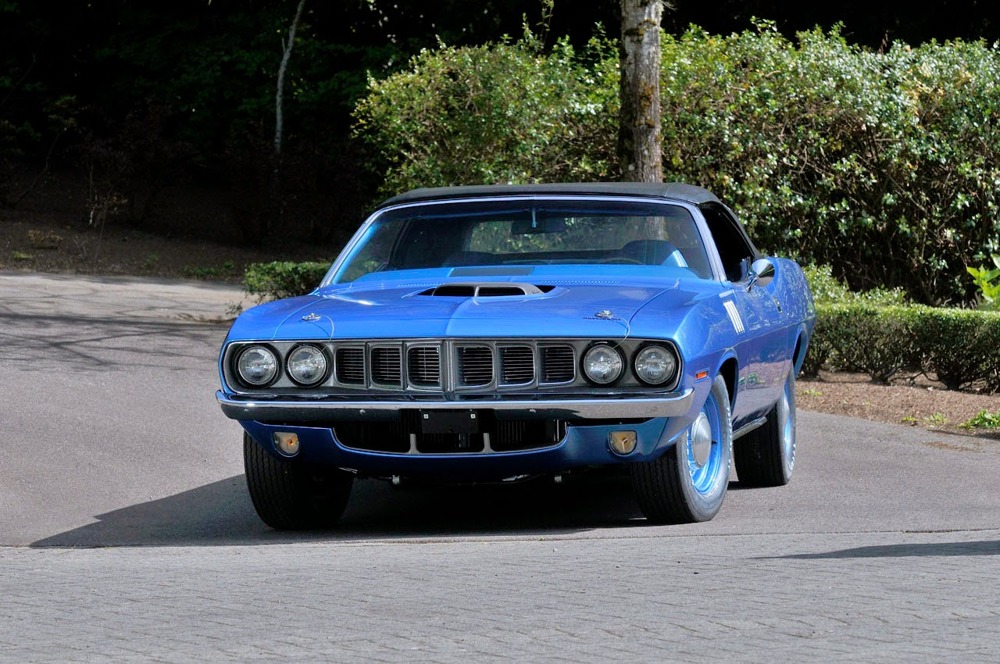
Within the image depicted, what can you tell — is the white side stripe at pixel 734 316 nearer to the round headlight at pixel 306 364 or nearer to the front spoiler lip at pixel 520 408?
the front spoiler lip at pixel 520 408

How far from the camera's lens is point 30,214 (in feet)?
94.0

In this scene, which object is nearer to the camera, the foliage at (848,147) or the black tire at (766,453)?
the black tire at (766,453)

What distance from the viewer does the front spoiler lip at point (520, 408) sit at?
6.48 meters

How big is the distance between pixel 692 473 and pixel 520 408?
109cm

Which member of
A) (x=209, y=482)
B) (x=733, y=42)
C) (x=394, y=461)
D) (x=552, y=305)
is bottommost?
(x=209, y=482)

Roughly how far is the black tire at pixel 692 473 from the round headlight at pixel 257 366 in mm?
1689

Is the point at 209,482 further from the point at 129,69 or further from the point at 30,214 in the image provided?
the point at 129,69

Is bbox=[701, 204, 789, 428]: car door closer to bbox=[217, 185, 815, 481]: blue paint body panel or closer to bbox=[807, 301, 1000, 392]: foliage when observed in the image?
bbox=[217, 185, 815, 481]: blue paint body panel

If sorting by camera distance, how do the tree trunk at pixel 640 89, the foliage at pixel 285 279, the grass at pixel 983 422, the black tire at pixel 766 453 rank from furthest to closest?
1. the foliage at pixel 285 279
2. the tree trunk at pixel 640 89
3. the grass at pixel 983 422
4. the black tire at pixel 766 453

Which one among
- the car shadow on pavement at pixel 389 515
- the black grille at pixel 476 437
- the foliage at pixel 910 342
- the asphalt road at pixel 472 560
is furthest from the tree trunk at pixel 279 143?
the black grille at pixel 476 437

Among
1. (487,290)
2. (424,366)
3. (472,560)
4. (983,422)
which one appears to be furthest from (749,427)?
(983,422)

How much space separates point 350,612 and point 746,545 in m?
2.08

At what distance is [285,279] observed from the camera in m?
16.6

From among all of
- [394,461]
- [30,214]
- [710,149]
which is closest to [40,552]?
[394,461]
